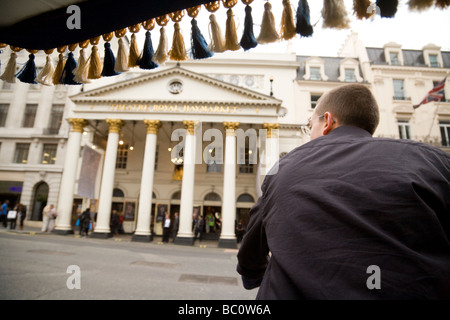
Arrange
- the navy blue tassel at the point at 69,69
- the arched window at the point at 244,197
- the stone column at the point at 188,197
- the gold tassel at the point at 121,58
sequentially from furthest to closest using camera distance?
1. the arched window at the point at 244,197
2. the stone column at the point at 188,197
3. the navy blue tassel at the point at 69,69
4. the gold tassel at the point at 121,58

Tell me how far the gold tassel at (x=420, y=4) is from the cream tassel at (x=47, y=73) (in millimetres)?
3535

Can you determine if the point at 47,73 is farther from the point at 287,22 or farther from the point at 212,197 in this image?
the point at 212,197

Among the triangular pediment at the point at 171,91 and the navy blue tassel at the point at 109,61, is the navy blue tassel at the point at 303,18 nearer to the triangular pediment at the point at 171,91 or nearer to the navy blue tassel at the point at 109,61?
the navy blue tassel at the point at 109,61

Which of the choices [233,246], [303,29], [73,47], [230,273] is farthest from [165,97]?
[303,29]

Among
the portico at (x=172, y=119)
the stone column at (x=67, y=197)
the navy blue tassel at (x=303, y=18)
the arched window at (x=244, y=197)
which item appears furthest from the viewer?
the arched window at (x=244, y=197)

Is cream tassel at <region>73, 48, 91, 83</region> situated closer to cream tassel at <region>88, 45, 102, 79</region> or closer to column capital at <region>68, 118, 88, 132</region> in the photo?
cream tassel at <region>88, 45, 102, 79</region>

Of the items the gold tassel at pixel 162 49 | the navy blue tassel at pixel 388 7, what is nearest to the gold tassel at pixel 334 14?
the navy blue tassel at pixel 388 7

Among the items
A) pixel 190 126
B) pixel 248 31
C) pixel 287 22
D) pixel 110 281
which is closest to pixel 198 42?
pixel 248 31

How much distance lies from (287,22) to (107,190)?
1986 cm

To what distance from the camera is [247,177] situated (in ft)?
81.8

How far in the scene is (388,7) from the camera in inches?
63.2

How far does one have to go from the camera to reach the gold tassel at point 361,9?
169 centimetres

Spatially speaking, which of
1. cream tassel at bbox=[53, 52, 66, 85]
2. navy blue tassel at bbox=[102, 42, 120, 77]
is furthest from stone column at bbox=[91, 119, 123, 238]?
navy blue tassel at bbox=[102, 42, 120, 77]

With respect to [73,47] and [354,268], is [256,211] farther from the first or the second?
[73,47]
